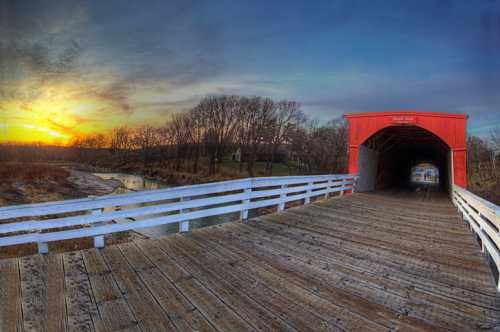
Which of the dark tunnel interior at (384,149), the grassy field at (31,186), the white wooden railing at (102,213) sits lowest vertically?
the grassy field at (31,186)

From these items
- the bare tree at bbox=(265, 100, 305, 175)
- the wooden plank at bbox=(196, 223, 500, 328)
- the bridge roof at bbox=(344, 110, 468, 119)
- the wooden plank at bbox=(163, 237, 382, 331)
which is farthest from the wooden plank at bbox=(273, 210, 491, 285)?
the bare tree at bbox=(265, 100, 305, 175)

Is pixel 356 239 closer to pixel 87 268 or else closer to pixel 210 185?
pixel 210 185

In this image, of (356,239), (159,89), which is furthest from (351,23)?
(159,89)

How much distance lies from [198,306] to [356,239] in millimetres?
3475

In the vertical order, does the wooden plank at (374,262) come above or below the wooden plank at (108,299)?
below

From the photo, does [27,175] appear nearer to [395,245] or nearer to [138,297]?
[138,297]

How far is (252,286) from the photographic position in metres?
2.82

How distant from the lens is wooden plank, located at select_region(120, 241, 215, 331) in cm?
211

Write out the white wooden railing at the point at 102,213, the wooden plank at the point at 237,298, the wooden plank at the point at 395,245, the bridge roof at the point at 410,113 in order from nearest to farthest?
the wooden plank at the point at 237,298
the white wooden railing at the point at 102,213
the wooden plank at the point at 395,245
the bridge roof at the point at 410,113

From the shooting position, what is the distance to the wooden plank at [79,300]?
6.75 ft

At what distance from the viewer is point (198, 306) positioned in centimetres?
237

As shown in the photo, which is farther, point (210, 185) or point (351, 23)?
point (351, 23)

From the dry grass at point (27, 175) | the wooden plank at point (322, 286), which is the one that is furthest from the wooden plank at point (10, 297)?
the dry grass at point (27, 175)

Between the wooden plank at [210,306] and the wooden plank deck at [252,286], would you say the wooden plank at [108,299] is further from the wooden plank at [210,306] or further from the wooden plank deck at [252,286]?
the wooden plank at [210,306]
